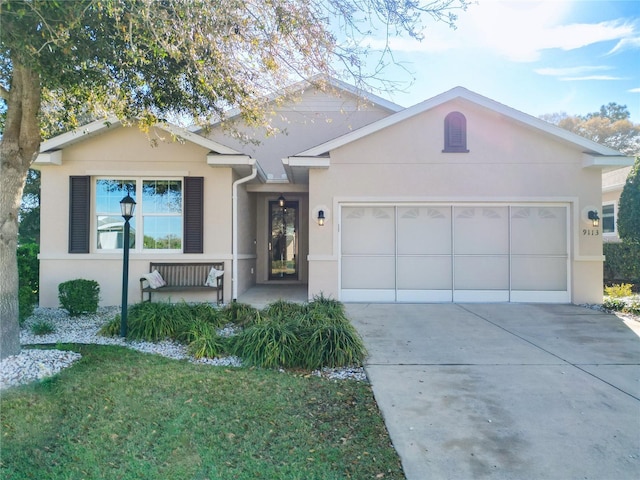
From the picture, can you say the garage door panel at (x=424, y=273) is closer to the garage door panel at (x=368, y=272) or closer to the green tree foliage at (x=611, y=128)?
the garage door panel at (x=368, y=272)

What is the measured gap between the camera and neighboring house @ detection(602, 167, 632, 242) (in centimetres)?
1351

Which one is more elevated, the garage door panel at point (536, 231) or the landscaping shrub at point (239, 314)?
the garage door panel at point (536, 231)

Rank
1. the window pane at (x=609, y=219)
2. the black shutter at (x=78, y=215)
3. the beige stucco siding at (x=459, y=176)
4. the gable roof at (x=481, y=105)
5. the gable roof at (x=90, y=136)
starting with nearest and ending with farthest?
the gable roof at (x=90, y=136), the gable roof at (x=481, y=105), the black shutter at (x=78, y=215), the beige stucco siding at (x=459, y=176), the window pane at (x=609, y=219)

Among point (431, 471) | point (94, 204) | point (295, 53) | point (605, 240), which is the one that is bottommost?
point (431, 471)

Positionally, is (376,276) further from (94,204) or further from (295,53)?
(94,204)

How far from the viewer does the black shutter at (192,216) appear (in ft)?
29.1

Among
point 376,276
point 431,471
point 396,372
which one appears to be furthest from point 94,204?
point 431,471

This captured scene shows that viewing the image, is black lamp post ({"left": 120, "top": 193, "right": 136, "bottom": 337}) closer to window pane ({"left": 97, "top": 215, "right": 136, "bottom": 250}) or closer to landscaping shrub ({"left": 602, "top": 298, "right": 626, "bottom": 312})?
window pane ({"left": 97, "top": 215, "right": 136, "bottom": 250})

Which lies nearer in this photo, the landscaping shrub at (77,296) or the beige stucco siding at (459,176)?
the landscaping shrub at (77,296)

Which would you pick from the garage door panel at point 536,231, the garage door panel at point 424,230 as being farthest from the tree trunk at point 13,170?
the garage door panel at point 536,231

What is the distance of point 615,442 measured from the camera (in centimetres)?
315

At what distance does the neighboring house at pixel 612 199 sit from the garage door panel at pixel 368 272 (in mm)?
9845

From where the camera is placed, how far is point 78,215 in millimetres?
8719

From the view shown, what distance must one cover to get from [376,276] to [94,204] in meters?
6.97
